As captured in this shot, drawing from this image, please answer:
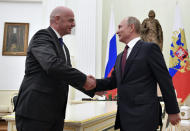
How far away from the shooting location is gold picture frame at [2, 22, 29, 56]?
36.0 feet

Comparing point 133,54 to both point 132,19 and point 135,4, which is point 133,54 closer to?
point 132,19

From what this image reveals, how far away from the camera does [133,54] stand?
7.48ft

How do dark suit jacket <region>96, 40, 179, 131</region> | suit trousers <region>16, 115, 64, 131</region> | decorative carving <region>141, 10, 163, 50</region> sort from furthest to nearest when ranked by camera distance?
1. decorative carving <region>141, 10, 163, 50</region>
2. dark suit jacket <region>96, 40, 179, 131</region>
3. suit trousers <region>16, 115, 64, 131</region>

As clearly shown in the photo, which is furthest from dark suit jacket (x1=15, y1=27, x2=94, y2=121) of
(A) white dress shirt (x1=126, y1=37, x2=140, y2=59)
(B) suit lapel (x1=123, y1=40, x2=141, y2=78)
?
(A) white dress shirt (x1=126, y1=37, x2=140, y2=59)

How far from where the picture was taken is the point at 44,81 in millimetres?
2025

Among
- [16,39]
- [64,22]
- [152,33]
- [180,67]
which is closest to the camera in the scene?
[64,22]

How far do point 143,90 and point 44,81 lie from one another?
Answer: 2.86ft

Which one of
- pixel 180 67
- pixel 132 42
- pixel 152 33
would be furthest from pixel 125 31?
pixel 180 67

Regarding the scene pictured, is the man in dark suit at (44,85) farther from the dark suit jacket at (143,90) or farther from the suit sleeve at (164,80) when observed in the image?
the suit sleeve at (164,80)

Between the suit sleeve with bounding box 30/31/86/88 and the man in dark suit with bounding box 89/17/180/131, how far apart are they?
1.42 ft

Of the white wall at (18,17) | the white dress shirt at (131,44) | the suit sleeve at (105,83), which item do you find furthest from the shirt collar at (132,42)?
the white wall at (18,17)

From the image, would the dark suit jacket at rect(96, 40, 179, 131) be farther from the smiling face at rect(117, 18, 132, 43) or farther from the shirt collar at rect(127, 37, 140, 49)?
the smiling face at rect(117, 18, 132, 43)

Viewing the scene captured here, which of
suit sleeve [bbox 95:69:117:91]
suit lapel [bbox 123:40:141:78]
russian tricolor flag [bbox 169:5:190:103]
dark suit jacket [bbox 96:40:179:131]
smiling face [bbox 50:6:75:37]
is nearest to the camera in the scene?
dark suit jacket [bbox 96:40:179:131]

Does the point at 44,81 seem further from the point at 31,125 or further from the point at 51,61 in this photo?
the point at 31,125
